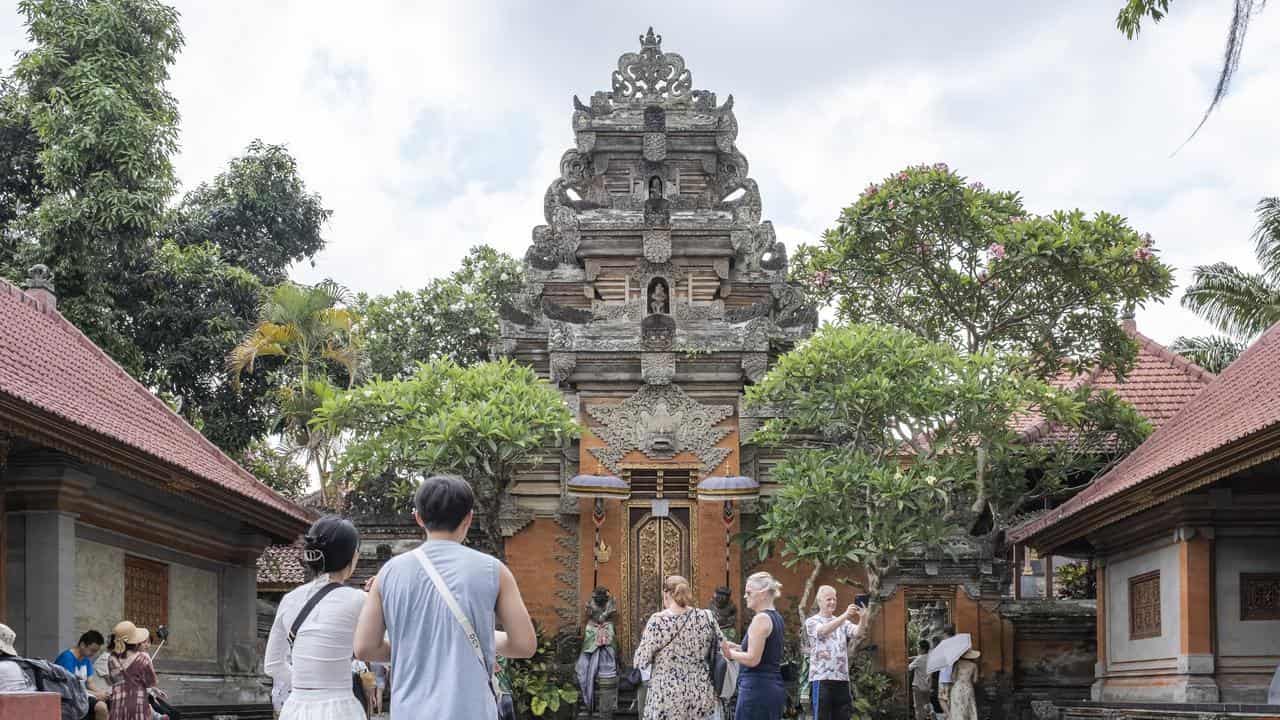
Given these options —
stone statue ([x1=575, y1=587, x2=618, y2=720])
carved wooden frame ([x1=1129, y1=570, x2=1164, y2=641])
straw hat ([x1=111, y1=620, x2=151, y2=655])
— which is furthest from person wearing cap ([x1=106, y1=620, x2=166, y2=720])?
carved wooden frame ([x1=1129, y1=570, x2=1164, y2=641])

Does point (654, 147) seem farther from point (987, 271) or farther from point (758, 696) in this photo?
point (758, 696)

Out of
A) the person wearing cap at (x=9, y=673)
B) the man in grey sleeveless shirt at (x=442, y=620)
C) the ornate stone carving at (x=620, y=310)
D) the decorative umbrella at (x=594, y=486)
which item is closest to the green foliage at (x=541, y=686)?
the decorative umbrella at (x=594, y=486)

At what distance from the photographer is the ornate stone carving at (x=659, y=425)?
20672 millimetres

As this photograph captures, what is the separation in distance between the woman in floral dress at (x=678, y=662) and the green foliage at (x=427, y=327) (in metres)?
22.4

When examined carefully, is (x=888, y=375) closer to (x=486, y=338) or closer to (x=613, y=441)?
(x=613, y=441)

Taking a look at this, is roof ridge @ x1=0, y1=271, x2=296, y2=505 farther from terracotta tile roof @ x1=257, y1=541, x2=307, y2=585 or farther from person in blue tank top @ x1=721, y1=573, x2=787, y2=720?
person in blue tank top @ x1=721, y1=573, x2=787, y2=720

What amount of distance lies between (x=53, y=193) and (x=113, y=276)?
210 centimetres

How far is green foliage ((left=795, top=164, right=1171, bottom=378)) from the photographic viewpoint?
64.1 feet

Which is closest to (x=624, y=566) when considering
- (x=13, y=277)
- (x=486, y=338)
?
(x=13, y=277)

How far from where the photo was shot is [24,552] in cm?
1161

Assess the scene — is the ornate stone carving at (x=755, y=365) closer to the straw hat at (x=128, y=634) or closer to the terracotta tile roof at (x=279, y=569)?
the terracotta tile roof at (x=279, y=569)

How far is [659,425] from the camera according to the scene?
2077 cm

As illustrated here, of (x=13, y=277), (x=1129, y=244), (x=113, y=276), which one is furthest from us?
(x=113, y=276)

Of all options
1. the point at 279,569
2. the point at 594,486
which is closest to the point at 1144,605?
the point at 594,486
